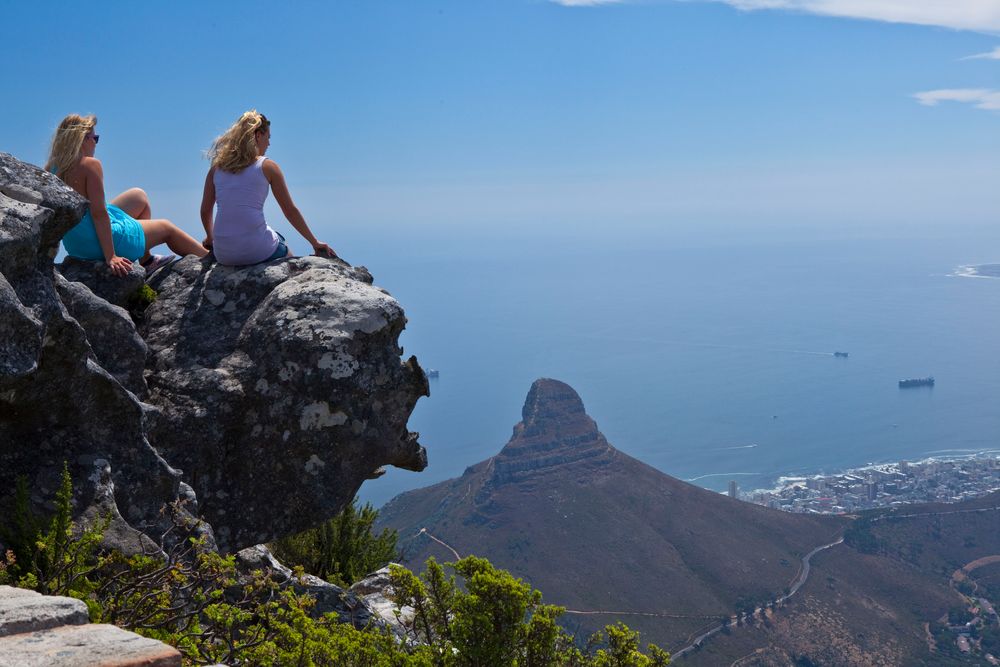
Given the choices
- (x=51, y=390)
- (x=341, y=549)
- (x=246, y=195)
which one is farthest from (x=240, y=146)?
(x=341, y=549)

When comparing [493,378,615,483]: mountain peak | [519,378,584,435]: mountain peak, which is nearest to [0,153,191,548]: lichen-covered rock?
[493,378,615,483]: mountain peak

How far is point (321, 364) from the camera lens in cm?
698

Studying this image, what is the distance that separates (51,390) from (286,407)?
2014mm

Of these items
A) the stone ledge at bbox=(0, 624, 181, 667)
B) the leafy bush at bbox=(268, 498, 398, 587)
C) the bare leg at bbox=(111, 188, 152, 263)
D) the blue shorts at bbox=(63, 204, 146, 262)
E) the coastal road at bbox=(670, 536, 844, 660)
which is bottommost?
the coastal road at bbox=(670, 536, 844, 660)

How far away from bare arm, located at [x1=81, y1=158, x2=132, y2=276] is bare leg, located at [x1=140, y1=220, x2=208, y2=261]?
0.88 meters

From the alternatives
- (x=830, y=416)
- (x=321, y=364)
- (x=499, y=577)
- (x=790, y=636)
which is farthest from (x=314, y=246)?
(x=830, y=416)

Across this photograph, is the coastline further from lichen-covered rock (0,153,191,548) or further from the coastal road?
lichen-covered rock (0,153,191,548)

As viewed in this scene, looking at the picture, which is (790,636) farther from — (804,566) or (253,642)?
(253,642)

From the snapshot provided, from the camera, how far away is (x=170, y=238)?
8922mm

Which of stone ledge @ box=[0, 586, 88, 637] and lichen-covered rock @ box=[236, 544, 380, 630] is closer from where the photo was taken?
stone ledge @ box=[0, 586, 88, 637]

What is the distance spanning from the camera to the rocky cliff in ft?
18.9

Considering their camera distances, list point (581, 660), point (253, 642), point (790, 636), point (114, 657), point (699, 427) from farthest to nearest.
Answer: point (699, 427)
point (790, 636)
point (581, 660)
point (253, 642)
point (114, 657)

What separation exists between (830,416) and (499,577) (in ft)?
684

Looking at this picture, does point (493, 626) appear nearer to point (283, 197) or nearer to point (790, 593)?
point (283, 197)
